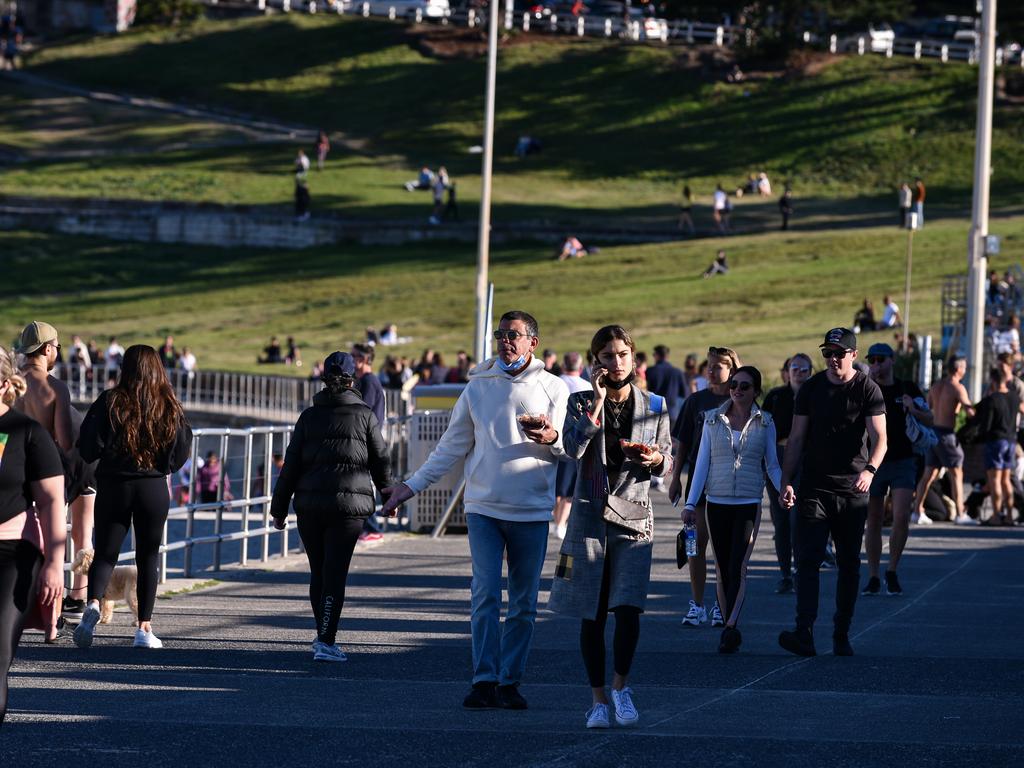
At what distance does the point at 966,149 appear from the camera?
2662 inches

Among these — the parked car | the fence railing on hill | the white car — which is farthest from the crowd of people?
the white car

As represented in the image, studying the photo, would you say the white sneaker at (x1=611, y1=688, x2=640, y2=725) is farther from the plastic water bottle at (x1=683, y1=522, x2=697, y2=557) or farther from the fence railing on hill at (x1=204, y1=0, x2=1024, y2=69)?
the fence railing on hill at (x1=204, y1=0, x2=1024, y2=69)

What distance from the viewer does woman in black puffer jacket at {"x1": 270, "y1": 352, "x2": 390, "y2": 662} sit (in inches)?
431

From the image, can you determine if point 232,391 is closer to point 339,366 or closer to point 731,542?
point 731,542

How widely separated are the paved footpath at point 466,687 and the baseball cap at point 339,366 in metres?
1.61

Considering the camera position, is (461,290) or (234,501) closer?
(234,501)

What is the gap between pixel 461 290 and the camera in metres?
54.3

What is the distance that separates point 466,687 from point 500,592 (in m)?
1.01

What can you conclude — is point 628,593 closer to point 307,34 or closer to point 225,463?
point 225,463

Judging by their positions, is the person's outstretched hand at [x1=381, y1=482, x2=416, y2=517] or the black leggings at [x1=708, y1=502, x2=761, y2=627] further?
the black leggings at [x1=708, y1=502, x2=761, y2=627]

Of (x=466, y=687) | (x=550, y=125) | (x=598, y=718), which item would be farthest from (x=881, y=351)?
(x=550, y=125)

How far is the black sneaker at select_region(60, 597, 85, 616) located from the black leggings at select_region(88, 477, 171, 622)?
54.0 inches

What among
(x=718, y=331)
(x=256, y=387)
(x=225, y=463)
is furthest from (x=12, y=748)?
(x=718, y=331)

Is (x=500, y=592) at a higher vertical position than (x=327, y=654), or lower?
higher
